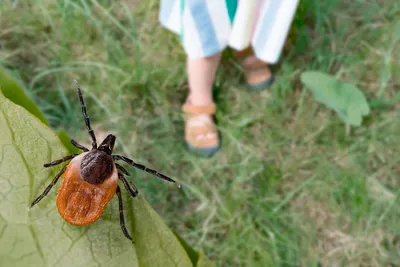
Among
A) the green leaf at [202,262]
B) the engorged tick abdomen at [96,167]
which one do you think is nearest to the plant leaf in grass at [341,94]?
the engorged tick abdomen at [96,167]

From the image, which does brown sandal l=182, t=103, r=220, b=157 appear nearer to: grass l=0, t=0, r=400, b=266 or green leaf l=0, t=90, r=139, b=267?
grass l=0, t=0, r=400, b=266

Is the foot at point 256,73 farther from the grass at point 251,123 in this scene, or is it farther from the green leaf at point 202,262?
the green leaf at point 202,262

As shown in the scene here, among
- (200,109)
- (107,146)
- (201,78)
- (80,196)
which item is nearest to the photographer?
(80,196)

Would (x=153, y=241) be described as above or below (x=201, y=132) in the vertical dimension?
above

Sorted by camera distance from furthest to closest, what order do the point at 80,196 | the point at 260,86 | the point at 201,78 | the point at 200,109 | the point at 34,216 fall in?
1. the point at 260,86
2. the point at 200,109
3. the point at 201,78
4. the point at 80,196
5. the point at 34,216

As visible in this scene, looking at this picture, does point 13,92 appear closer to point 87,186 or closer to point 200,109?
point 87,186

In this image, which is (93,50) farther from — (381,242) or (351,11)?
(381,242)

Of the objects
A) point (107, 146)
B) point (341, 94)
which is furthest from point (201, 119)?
point (107, 146)
